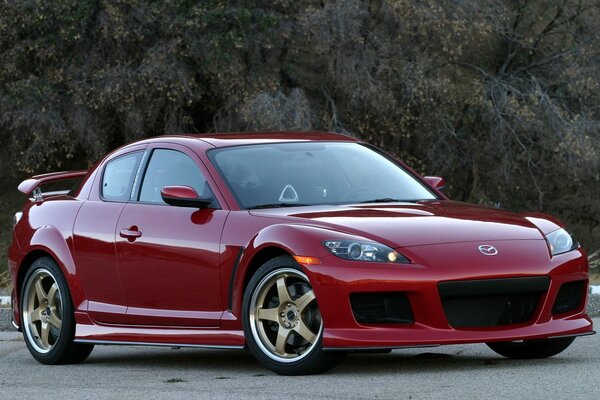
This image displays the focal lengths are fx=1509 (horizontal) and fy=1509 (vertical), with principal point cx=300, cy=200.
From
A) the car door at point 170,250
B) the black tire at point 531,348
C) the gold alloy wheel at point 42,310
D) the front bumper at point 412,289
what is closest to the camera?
the front bumper at point 412,289

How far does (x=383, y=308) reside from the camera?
805 centimetres

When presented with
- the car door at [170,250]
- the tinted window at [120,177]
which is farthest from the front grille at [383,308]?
the tinted window at [120,177]

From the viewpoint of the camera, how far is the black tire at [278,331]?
8.09 m

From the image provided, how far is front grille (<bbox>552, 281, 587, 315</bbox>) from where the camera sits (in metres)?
8.47

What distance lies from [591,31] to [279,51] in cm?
639

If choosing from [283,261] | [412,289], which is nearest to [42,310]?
[283,261]

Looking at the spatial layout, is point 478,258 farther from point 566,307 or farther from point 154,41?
point 154,41

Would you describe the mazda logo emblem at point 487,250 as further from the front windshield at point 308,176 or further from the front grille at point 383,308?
the front windshield at point 308,176

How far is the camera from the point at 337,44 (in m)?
27.4

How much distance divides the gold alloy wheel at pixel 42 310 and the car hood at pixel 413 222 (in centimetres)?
221

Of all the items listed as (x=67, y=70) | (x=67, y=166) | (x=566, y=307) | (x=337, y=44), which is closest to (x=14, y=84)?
(x=67, y=70)

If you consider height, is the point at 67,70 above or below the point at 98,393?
below

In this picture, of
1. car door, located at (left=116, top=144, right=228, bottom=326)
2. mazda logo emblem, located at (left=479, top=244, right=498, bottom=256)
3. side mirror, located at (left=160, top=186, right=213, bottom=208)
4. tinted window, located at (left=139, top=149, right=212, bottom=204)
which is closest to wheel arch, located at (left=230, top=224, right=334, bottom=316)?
car door, located at (left=116, top=144, right=228, bottom=326)

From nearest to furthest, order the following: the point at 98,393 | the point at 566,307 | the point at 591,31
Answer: the point at 98,393, the point at 566,307, the point at 591,31
